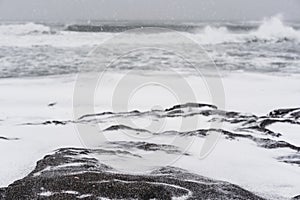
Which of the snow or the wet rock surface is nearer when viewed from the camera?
the wet rock surface

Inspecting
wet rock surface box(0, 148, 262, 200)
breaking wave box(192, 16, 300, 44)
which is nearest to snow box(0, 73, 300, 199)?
wet rock surface box(0, 148, 262, 200)

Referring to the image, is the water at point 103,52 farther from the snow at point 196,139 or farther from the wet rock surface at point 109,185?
the wet rock surface at point 109,185

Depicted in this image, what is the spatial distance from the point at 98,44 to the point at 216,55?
6569 millimetres

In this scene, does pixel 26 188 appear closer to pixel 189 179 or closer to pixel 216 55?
pixel 189 179

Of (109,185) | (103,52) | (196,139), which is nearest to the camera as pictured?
(109,185)

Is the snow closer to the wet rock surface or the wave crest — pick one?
the wet rock surface

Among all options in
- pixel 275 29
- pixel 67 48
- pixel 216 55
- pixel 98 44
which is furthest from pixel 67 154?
pixel 275 29

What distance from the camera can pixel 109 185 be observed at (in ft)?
11.4

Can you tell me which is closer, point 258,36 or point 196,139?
point 196,139

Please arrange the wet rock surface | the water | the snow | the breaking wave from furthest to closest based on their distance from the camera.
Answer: the breaking wave, the water, the snow, the wet rock surface

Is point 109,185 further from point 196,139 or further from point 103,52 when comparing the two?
point 103,52

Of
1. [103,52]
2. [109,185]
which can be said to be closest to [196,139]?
[109,185]

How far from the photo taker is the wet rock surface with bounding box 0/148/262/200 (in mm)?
3328

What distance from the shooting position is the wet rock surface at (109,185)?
→ 10.9ft
